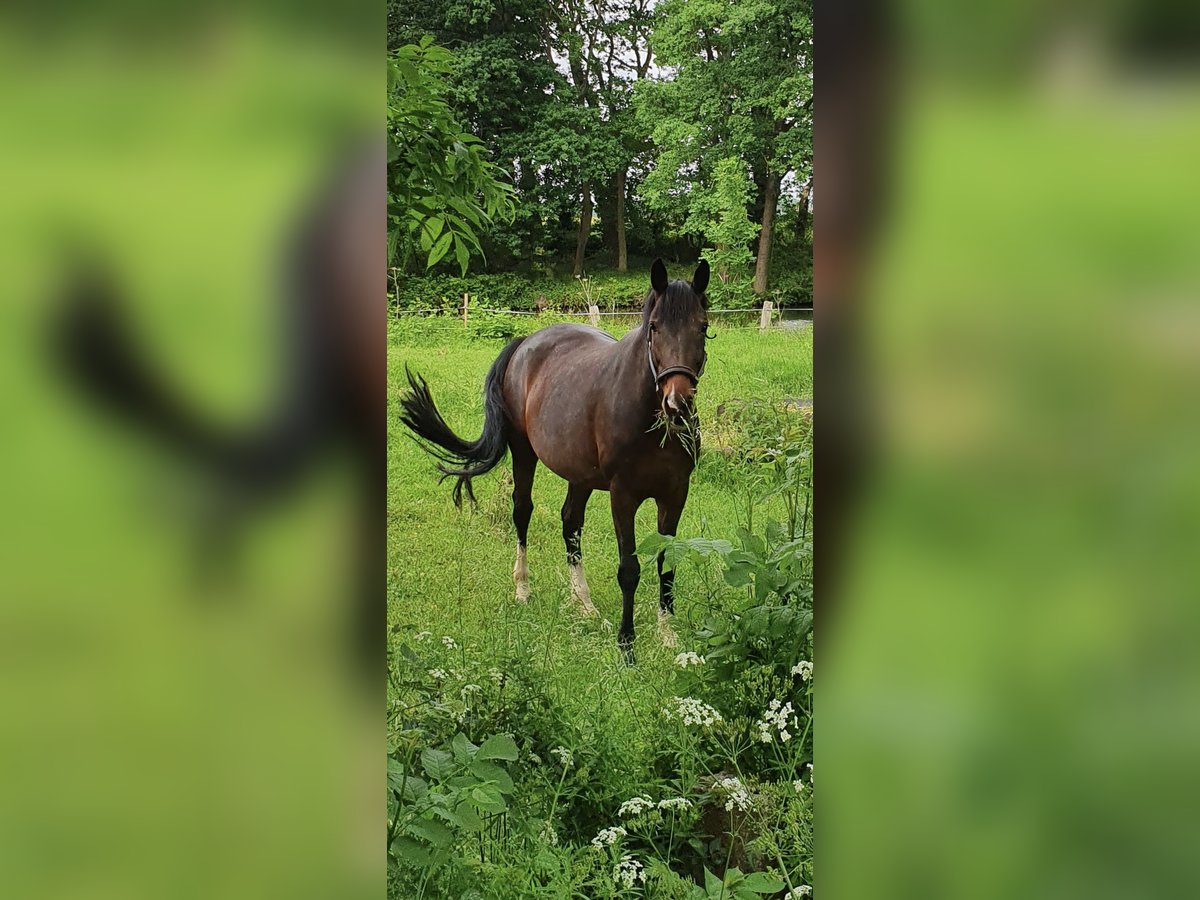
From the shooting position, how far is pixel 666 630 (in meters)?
2.98

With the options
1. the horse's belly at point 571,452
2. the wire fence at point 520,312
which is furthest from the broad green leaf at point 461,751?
the wire fence at point 520,312

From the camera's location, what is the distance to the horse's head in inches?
103

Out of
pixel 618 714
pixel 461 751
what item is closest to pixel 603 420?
pixel 618 714

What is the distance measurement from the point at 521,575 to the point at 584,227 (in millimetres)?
2171

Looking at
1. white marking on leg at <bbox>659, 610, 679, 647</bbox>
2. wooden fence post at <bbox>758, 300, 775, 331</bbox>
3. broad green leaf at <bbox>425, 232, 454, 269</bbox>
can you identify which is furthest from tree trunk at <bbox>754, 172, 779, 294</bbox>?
broad green leaf at <bbox>425, 232, 454, 269</bbox>

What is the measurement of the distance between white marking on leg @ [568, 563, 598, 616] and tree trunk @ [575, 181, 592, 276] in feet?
6.52

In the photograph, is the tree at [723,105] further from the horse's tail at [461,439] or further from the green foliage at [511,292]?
the horse's tail at [461,439]

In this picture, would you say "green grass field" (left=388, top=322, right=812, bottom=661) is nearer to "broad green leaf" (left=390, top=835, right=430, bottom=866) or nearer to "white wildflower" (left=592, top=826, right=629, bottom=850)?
"white wildflower" (left=592, top=826, right=629, bottom=850)

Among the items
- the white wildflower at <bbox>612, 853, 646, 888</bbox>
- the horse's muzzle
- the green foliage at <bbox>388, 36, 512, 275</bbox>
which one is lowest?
the white wildflower at <bbox>612, 853, 646, 888</bbox>

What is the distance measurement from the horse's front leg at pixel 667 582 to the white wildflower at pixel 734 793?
3.43 feet
